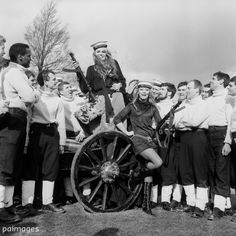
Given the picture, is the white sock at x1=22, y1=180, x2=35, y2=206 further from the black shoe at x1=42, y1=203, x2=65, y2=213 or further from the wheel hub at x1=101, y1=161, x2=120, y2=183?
the wheel hub at x1=101, y1=161, x2=120, y2=183

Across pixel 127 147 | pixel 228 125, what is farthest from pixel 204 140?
pixel 127 147

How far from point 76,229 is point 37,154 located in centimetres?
125

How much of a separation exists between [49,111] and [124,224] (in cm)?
186

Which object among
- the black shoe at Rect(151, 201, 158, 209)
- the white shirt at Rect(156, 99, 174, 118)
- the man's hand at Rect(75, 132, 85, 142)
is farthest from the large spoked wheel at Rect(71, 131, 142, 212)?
the white shirt at Rect(156, 99, 174, 118)

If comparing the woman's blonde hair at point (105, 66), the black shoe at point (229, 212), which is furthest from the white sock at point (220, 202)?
the woman's blonde hair at point (105, 66)

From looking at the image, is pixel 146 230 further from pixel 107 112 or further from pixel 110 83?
pixel 110 83

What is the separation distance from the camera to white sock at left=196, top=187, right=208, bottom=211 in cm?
540

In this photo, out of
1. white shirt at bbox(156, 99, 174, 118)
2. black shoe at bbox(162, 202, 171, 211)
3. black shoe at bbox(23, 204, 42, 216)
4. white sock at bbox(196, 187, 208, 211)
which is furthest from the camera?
white shirt at bbox(156, 99, 174, 118)

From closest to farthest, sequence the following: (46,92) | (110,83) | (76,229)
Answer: (76,229) < (46,92) < (110,83)

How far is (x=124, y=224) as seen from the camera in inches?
183

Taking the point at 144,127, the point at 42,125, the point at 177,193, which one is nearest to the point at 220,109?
the point at 144,127

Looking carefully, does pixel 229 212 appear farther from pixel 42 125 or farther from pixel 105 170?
pixel 42 125

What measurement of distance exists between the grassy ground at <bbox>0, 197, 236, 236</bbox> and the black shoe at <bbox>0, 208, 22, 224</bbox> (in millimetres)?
81

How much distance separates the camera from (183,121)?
5531 millimetres
